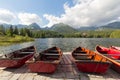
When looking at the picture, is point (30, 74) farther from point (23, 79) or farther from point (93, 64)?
point (93, 64)

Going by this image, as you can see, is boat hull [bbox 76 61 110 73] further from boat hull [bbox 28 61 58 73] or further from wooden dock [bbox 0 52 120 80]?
boat hull [bbox 28 61 58 73]

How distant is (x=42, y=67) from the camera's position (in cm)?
668

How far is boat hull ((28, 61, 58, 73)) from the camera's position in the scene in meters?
6.61

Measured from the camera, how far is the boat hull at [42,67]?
21.7ft

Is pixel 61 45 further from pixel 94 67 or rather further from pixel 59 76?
pixel 59 76

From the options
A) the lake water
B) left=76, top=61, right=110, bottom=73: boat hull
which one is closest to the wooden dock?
left=76, top=61, right=110, bottom=73: boat hull

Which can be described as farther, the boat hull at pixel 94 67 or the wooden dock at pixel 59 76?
the boat hull at pixel 94 67

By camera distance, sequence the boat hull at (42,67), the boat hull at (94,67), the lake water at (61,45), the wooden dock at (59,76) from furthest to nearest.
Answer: the lake water at (61,45), the boat hull at (94,67), the boat hull at (42,67), the wooden dock at (59,76)

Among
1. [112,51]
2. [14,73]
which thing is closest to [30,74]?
[14,73]

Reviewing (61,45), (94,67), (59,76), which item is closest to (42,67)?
(59,76)

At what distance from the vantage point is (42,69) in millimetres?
6727

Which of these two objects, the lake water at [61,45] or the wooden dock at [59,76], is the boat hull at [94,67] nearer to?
the wooden dock at [59,76]

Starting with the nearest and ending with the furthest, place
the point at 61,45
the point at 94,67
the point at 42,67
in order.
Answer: the point at 42,67
the point at 94,67
the point at 61,45

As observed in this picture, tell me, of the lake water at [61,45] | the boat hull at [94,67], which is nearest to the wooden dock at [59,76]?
Answer: the boat hull at [94,67]
